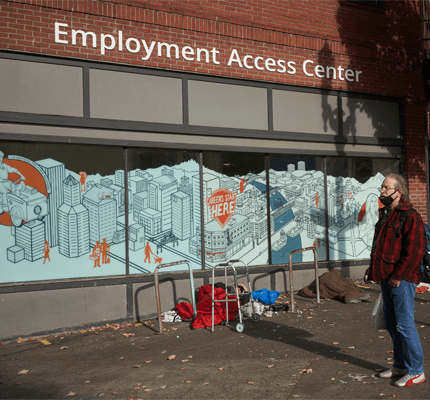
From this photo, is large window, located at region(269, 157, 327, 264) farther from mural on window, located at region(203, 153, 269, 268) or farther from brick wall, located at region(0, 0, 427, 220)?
brick wall, located at region(0, 0, 427, 220)

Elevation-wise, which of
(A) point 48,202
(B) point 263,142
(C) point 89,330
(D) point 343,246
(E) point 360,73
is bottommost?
(C) point 89,330

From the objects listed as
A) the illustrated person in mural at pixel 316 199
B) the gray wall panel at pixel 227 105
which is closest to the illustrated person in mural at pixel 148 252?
the gray wall panel at pixel 227 105

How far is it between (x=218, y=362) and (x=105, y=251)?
3.22 metres

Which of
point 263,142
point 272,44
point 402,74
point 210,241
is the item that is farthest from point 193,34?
point 402,74

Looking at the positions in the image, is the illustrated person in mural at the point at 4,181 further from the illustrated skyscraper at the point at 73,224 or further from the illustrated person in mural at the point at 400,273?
the illustrated person in mural at the point at 400,273

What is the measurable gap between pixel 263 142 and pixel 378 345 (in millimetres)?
4649

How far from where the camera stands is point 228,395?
4508mm

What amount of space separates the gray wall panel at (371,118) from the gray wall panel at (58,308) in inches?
242

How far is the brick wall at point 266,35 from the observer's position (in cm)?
748

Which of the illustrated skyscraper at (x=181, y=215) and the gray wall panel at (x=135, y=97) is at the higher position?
the gray wall panel at (x=135, y=97)

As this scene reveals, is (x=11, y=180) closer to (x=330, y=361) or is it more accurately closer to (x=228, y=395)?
(x=228, y=395)

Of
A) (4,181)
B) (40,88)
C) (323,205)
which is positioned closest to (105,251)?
(4,181)

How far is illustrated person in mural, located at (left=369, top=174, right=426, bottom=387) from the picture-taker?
4.38 m

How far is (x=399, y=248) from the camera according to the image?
4.47 metres
